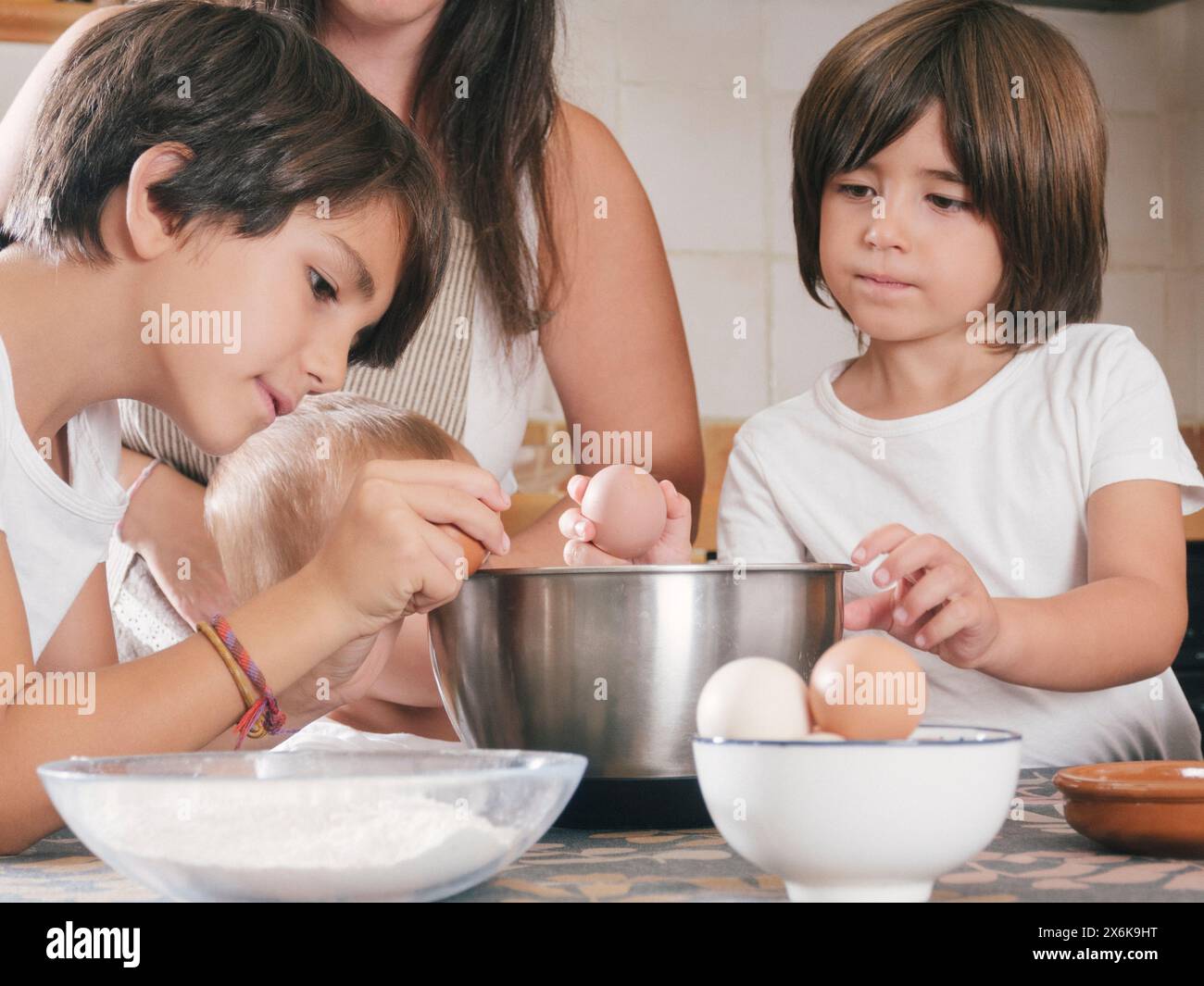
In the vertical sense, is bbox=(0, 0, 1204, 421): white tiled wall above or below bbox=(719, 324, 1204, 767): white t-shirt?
above

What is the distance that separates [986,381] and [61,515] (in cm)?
99

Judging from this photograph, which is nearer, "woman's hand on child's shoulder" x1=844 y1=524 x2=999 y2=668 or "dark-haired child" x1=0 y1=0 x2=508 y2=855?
"woman's hand on child's shoulder" x1=844 y1=524 x2=999 y2=668

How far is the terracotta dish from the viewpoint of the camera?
591 mm

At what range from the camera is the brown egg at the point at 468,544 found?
2.54 ft

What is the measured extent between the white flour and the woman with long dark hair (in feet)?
2.38

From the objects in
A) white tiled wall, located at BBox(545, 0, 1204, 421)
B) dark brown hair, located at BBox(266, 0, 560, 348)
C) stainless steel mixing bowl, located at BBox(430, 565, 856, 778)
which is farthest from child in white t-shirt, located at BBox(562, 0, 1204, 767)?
white tiled wall, located at BBox(545, 0, 1204, 421)

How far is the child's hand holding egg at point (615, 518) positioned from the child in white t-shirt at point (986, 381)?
0.39 m

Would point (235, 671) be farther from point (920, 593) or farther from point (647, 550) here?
point (920, 593)

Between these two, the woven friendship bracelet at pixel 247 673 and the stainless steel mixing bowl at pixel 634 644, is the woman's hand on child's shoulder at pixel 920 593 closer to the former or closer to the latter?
the stainless steel mixing bowl at pixel 634 644

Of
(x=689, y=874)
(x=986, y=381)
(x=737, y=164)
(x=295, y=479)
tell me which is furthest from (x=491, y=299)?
(x=737, y=164)

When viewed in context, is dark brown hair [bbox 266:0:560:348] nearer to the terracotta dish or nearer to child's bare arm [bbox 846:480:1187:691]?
child's bare arm [bbox 846:480:1187:691]

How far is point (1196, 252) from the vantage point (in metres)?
3.47

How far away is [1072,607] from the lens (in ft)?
3.68

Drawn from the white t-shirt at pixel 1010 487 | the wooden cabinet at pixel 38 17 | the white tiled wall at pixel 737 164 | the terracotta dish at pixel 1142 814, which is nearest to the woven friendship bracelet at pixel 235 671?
the terracotta dish at pixel 1142 814
